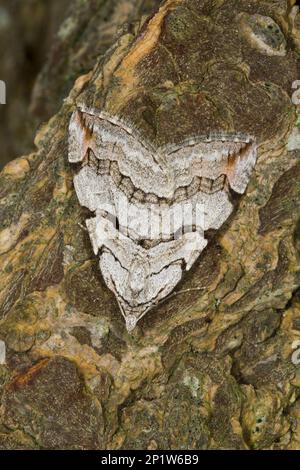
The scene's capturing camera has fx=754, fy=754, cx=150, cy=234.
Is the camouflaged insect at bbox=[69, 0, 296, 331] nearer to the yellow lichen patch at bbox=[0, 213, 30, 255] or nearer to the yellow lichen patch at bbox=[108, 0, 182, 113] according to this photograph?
the yellow lichen patch at bbox=[108, 0, 182, 113]

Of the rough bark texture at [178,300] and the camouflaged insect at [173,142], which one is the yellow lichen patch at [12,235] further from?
the camouflaged insect at [173,142]

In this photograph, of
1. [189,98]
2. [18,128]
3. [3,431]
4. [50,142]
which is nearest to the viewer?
[3,431]

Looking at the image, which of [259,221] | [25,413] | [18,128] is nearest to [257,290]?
[259,221]

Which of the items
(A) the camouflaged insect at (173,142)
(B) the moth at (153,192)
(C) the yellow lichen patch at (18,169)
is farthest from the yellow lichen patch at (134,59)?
(C) the yellow lichen patch at (18,169)

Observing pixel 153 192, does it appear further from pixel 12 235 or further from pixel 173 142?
pixel 12 235

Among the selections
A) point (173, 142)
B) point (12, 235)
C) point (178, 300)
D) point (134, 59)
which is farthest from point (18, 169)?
point (178, 300)

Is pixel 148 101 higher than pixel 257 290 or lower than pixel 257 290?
higher

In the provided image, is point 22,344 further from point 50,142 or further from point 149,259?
point 50,142
